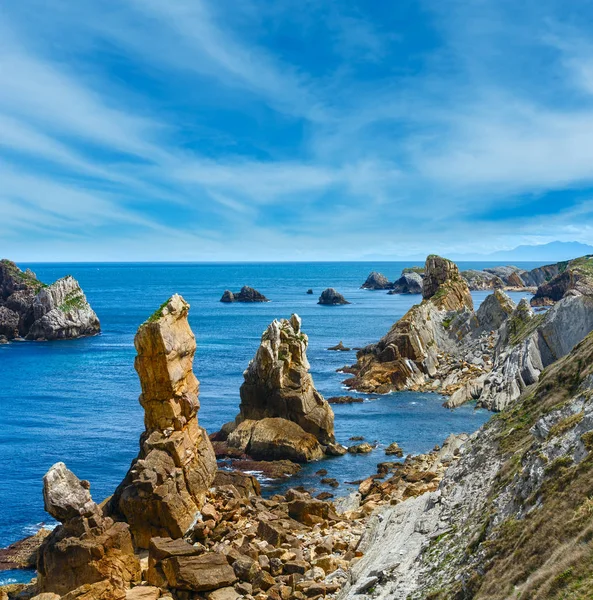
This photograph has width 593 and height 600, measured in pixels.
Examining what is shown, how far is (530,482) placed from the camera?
18.3 meters

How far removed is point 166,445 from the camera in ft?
128

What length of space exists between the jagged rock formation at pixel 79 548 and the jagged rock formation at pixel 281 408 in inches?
980

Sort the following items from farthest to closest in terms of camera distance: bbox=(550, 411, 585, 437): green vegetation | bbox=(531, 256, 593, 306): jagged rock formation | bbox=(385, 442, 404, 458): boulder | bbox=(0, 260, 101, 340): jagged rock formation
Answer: bbox=(531, 256, 593, 306): jagged rock formation → bbox=(0, 260, 101, 340): jagged rock formation → bbox=(385, 442, 404, 458): boulder → bbox=(550, 411, 585, 437): green vegetation

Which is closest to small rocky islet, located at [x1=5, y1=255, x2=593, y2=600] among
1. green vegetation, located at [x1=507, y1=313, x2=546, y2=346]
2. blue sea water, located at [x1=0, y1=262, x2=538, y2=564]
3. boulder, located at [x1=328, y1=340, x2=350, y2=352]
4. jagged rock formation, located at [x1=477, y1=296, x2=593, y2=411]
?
blue sea water, located at [x1=0, y1=262, x2=538, y2=564]

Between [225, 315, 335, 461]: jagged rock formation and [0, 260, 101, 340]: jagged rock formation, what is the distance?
80014mm

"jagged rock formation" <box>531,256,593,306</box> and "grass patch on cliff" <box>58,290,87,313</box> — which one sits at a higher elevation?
"jagged rock formation" <box>531,256,593,306</box>

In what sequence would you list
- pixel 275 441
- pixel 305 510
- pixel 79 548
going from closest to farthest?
1. pixel 79 548
2. pixel 305 510
3. pixel 275 441

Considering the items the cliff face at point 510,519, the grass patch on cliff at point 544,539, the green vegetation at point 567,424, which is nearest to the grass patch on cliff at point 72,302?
the cliff face at point 510,519

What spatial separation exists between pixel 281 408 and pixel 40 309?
8864 cm

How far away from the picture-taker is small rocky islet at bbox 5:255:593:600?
661 inches

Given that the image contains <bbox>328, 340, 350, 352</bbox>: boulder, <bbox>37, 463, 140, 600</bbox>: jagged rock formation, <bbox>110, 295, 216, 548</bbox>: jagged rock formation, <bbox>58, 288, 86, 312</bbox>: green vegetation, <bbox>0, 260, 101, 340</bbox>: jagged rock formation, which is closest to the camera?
<bbox>37, 463, 140, 600</bbox>: jagged rock formation

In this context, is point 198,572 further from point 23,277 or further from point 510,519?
point 23,277

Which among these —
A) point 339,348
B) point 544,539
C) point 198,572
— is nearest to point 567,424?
point 544,539

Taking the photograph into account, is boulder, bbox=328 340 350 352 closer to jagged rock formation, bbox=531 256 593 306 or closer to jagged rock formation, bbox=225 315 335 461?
jagged rock formation, bbox=225 315 335 461
